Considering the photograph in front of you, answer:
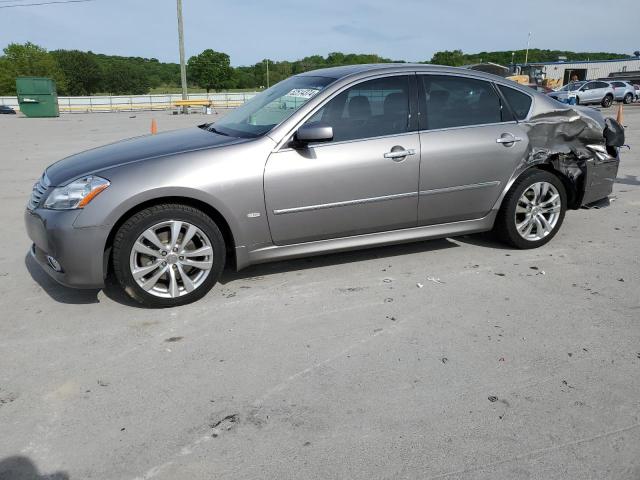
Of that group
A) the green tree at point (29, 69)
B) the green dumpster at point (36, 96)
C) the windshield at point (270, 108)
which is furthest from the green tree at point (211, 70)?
the windshield at point (270, 108)

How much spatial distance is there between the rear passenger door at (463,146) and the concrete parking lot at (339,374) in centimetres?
54

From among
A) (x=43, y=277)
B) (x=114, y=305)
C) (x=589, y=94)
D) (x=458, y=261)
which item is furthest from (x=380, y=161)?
(x=589, y=94)

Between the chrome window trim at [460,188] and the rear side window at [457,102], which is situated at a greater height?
the rear side window at [457,102]

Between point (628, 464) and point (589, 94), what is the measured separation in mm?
35044

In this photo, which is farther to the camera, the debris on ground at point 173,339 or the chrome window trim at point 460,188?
the chrome window trim at point 460,188

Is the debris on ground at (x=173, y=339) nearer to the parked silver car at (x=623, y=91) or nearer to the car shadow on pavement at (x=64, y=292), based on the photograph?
the car shadow on pavement at (x=64, y=292)

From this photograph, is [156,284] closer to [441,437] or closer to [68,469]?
[68,469]

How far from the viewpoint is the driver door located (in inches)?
156

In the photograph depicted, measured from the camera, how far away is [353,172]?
409 cm

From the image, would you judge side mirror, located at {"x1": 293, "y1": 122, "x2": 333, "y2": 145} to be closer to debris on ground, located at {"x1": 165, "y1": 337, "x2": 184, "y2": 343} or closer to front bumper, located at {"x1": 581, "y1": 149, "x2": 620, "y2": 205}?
debris on ground, located at {"x1": 165, "y1": 337, "x2": 184, "y2": 343}

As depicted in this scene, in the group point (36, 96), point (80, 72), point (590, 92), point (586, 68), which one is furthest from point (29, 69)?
point (590, 92)

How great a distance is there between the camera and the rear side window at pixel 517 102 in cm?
480

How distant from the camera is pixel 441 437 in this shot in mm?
2455

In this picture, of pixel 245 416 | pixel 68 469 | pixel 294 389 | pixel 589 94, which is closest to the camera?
pixel 68 469
